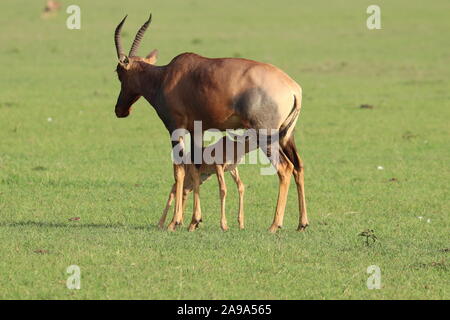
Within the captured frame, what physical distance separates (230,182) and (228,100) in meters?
3.70

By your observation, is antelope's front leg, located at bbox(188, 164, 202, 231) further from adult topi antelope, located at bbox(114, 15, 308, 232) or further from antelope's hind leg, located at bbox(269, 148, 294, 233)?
antelope's hind leg, located at bbox(269, 148, 294, 233)

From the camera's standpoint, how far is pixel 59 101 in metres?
20.2

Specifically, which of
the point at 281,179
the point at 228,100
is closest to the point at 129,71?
the point at 228,100

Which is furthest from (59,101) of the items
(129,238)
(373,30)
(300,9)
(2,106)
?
(300,9)

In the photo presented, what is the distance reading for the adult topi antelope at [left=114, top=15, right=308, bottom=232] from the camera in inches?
399

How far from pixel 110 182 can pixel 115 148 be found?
267cm

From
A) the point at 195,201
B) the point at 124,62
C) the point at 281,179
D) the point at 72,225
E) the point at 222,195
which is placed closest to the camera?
the point at 281,179

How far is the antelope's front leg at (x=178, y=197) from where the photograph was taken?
34.8 feet

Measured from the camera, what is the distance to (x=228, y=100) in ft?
33.7

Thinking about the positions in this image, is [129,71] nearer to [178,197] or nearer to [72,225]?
[178,197]

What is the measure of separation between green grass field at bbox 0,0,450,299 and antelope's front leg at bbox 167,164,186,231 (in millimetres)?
191

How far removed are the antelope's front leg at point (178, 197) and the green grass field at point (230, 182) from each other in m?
0.19

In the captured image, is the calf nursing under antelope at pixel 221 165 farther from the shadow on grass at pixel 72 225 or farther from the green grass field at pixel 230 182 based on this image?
the green grass field at pixel 230 182

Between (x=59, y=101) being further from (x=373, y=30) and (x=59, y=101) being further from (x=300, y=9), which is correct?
(x=300, y=9)
